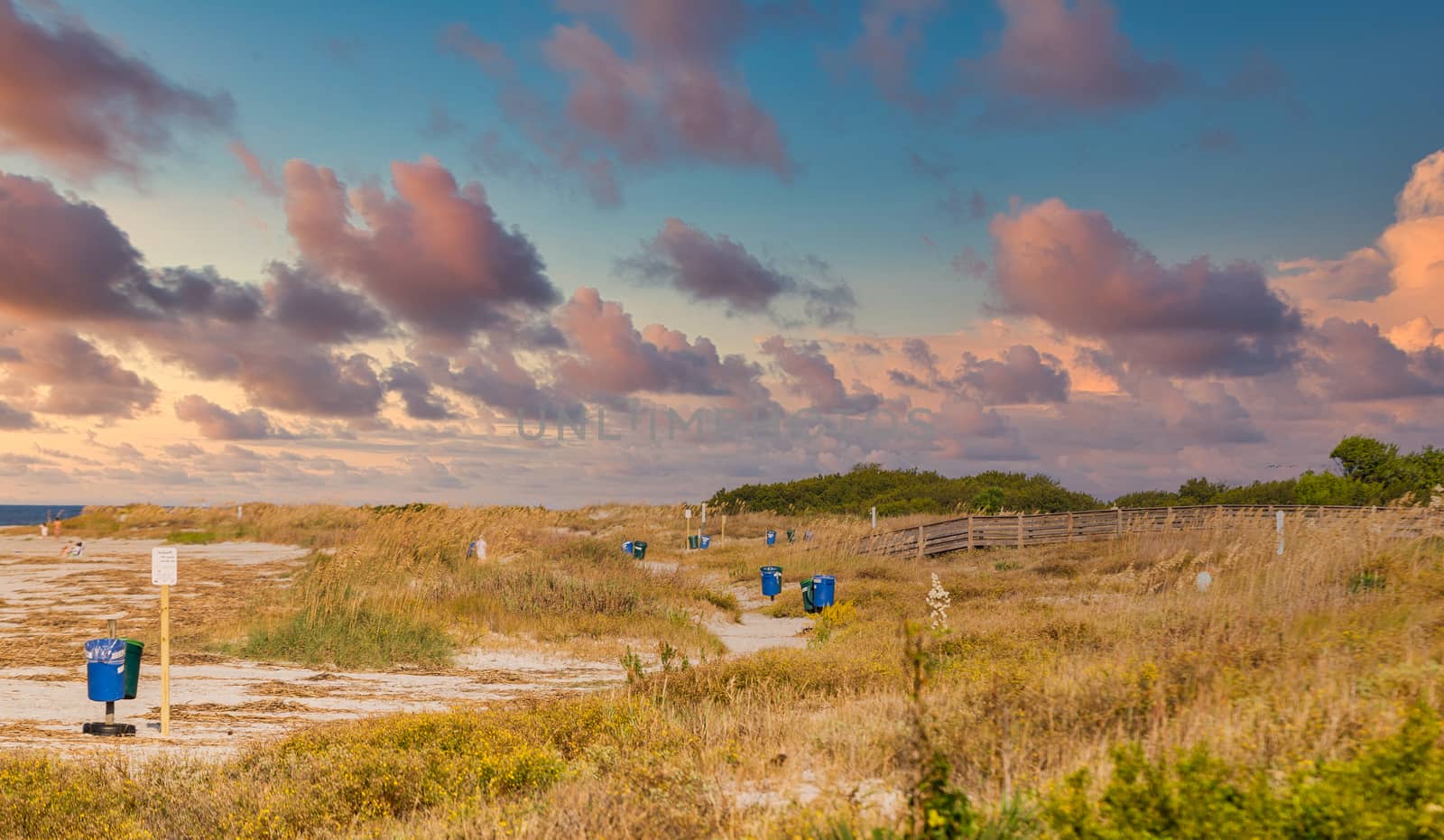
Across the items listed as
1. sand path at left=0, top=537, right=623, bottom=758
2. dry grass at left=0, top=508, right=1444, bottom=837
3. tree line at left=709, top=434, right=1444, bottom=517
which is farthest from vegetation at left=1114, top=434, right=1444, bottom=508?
sand path at left=0, top=537, right=623, bottom=758

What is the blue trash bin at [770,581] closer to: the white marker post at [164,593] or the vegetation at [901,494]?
the white marker post at [164,593]

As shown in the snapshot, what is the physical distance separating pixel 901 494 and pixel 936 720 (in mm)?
58085

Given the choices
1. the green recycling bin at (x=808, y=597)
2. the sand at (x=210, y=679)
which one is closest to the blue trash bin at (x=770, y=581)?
the sand at (x=210, y=679)

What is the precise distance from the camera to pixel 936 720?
6500mm

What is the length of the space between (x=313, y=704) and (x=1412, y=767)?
1189 cm

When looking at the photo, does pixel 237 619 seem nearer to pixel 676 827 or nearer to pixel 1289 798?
pixel 676 827

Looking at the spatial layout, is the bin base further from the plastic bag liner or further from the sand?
the plastic bag liner

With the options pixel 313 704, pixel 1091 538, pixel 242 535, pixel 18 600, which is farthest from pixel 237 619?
pixel 242 535

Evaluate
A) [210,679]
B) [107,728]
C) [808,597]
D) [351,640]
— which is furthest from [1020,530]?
[107,728]

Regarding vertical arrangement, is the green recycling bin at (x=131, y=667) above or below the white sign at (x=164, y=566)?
below

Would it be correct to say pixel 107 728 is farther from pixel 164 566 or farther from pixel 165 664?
pixel 164 566

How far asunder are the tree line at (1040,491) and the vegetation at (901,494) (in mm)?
66

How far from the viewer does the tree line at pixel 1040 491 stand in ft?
142

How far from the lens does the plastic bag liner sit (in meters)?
10.4
